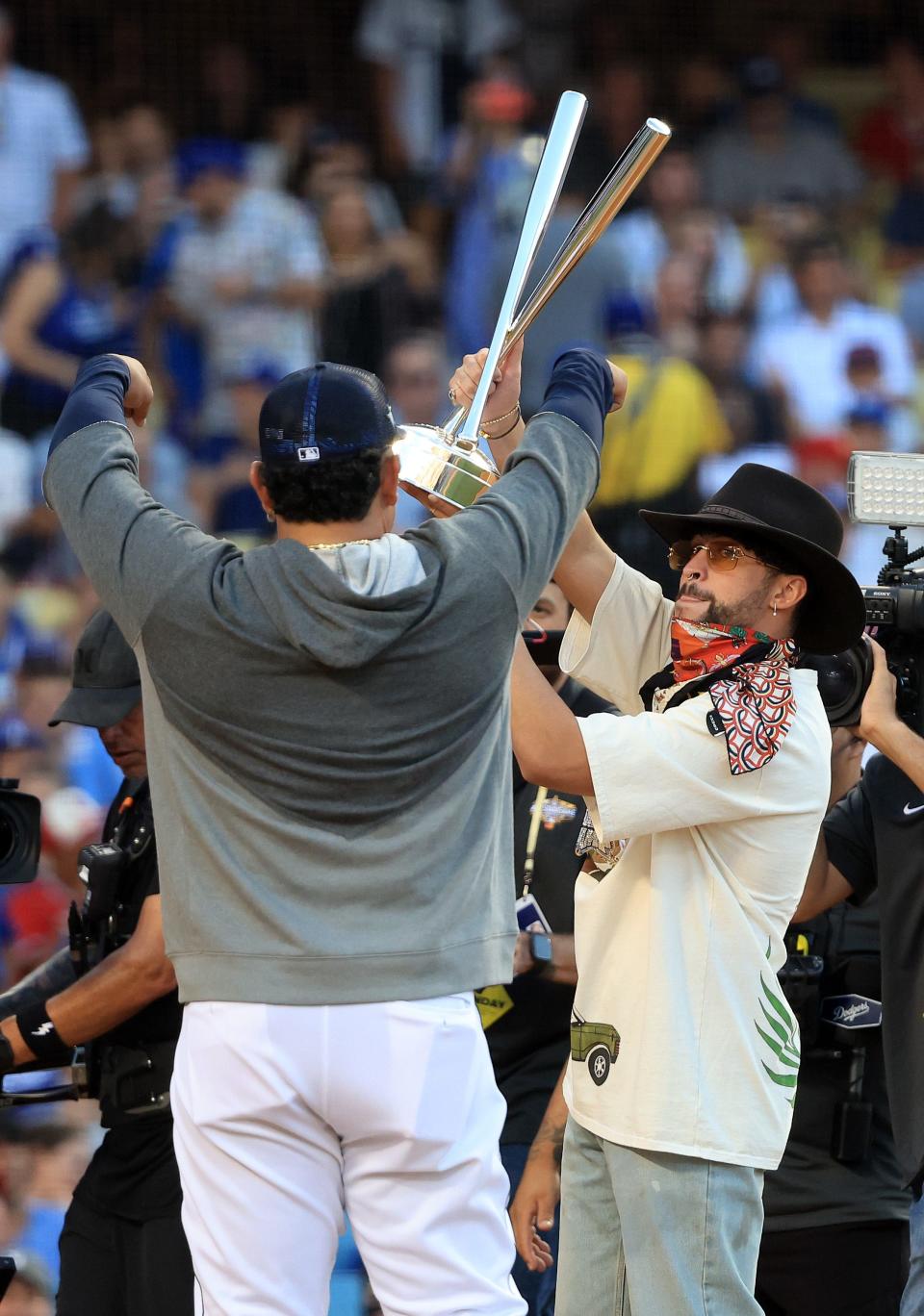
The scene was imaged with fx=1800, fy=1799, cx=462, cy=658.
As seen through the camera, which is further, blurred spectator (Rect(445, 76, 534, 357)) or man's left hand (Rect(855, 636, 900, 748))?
blurred spectator (Rect(445, 76, 534, 357))

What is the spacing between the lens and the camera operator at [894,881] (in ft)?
9.96

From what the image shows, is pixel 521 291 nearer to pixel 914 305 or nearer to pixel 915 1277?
pixel 915 1277

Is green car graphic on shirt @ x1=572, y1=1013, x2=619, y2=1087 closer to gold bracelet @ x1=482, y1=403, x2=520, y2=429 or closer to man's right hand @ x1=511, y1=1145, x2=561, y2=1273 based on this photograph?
man's right hand @ x1=511, y1=1145, x2=561, y2=1273

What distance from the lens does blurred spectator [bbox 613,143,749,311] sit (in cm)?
648

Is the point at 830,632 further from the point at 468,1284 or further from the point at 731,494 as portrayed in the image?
the point at 468,1284

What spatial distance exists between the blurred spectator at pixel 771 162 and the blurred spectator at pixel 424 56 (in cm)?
95

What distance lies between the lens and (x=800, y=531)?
8.95ft

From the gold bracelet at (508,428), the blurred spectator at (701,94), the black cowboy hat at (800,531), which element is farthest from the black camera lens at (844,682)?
the blurred spectator at (701,94)

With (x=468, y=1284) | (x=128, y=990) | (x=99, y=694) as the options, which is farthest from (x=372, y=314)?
(x=468, y=1284)

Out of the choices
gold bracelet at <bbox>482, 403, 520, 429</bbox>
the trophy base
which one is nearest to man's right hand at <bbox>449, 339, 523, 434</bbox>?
gold bracelet at <bbox>482, 403, 520, 429</bbox>

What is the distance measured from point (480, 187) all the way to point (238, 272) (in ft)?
2.99

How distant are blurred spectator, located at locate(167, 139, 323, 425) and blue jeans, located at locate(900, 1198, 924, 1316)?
370cm

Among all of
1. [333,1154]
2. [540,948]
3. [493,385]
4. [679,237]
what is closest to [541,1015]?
[540,948]

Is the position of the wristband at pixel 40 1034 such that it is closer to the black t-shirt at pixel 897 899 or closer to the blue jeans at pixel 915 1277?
the black t-shirt at pixel 897 899
